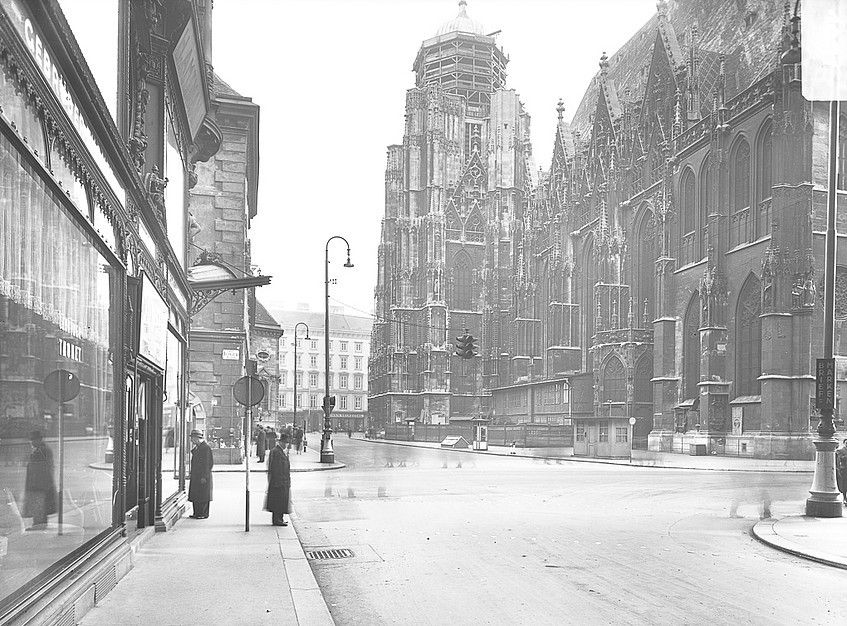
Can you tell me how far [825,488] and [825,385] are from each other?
1.70 m

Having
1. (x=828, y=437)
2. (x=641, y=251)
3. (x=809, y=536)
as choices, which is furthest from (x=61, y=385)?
(x=641, y=251)

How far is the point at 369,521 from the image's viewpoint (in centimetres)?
1495

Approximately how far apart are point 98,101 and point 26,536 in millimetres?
3628

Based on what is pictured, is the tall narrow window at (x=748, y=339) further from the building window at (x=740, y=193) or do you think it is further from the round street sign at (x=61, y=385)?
the round street sign at (x=61, y=385)

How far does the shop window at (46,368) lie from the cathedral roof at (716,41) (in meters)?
38.9

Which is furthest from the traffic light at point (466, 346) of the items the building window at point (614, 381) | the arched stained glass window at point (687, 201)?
the building window at point (614, 381)

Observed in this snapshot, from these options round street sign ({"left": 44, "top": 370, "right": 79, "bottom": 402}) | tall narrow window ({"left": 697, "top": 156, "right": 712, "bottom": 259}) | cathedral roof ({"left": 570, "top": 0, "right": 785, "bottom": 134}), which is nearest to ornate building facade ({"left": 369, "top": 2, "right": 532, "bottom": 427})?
cathedral roof ({"left": 570, "top": 0, "right": 785, "bottom": 134})

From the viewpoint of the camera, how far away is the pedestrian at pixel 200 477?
14.6m

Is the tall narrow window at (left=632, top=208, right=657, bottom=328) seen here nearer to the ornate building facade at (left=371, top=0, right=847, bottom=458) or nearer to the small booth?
the ornate building facade at (left=371, top=0, right=847, bottom=458)

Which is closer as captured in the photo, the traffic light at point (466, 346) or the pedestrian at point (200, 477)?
the pedestrian at point (200, 477)

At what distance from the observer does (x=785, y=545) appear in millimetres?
11648

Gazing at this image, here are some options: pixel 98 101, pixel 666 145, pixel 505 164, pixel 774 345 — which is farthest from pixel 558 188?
pixel 98 101

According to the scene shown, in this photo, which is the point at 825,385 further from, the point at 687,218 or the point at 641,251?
the point at 641,251

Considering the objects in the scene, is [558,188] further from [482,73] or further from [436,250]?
[482,73]
